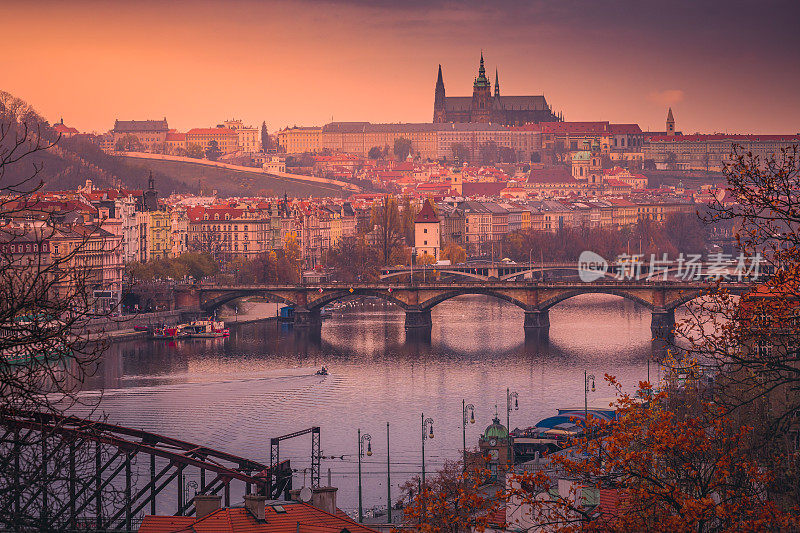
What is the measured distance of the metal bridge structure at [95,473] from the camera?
7.90 meters

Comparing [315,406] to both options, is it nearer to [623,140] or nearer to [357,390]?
[357,390]

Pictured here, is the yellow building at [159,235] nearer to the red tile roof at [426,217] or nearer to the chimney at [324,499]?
the red tile roof at [426,217]

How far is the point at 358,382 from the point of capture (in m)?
34.1

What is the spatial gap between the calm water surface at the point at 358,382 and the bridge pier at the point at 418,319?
17.9 inches

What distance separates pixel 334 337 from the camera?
4434 centimetres

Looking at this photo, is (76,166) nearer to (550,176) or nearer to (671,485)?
(550,176)

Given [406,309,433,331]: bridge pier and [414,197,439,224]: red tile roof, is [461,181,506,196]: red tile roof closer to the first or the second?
[414,197,439,224]: red tile roof

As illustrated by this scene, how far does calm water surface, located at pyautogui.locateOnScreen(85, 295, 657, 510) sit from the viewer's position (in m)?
25.7

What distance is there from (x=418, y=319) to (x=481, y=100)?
364 ft

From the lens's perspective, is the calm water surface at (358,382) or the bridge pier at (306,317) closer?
the calm water surface at (358,382)

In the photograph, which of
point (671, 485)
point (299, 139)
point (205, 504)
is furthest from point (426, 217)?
point (299, 139)

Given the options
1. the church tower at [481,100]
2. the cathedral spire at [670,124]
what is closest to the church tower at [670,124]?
the cathedral spire at [670,124]

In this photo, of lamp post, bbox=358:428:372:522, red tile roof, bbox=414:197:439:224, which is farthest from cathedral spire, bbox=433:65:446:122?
lamp post, bbox=358:428:372:522

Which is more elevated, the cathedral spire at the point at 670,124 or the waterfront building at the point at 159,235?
the cathedral spire at the point at 670,124
